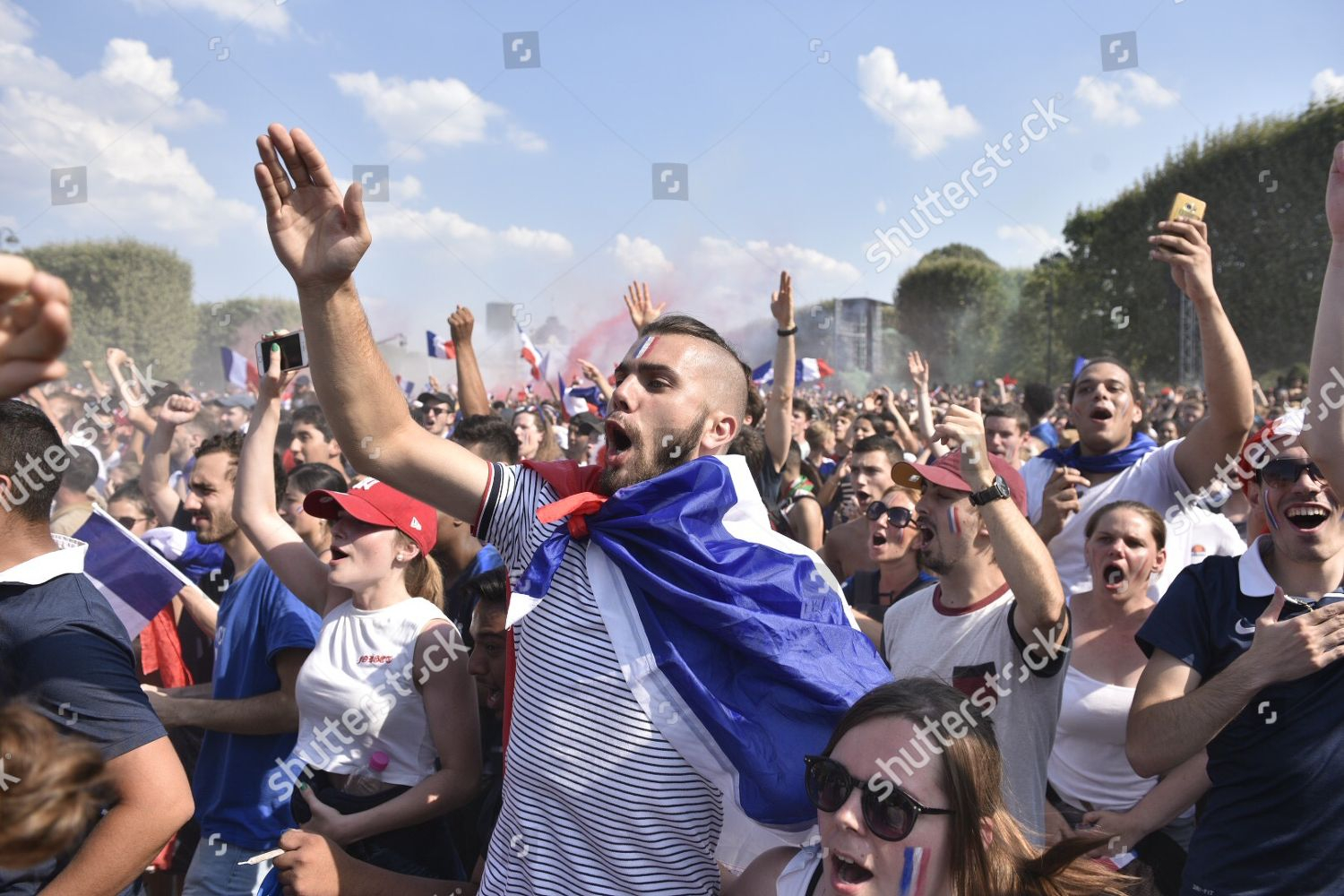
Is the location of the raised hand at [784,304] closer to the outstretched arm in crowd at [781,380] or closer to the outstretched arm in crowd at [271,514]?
the outstretched arm in crowd at [781,380]

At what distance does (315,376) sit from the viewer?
2025mm

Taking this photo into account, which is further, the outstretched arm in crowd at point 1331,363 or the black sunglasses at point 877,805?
the outstretched arm in crowd at point 1331,363

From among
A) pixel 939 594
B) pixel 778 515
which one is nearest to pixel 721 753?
pixel 939 594

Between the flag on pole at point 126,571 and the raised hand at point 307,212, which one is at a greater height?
the raised hand at point 307,212

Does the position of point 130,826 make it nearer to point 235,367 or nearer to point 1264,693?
point 1264,693

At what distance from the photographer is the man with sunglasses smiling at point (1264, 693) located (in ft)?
8.09

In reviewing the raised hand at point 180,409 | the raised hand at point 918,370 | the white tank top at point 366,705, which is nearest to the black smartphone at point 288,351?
the white tank top at point 366,705

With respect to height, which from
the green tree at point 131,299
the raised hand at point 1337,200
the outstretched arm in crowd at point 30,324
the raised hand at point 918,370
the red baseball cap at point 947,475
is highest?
the green tree at point 131,299

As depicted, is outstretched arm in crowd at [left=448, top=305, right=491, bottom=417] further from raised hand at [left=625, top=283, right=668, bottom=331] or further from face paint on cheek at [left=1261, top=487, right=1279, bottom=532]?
face paint on cheek at [left=1261, top=487, right=1279, bottom=532]

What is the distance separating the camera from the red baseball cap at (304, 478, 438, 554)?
129 inches

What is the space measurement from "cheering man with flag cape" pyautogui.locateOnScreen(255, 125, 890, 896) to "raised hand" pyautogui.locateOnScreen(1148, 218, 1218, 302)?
2.04 m

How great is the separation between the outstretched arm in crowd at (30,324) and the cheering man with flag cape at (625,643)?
894 mm

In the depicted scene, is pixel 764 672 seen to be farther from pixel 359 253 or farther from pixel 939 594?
pixel 939 594

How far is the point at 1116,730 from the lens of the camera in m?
3.48
